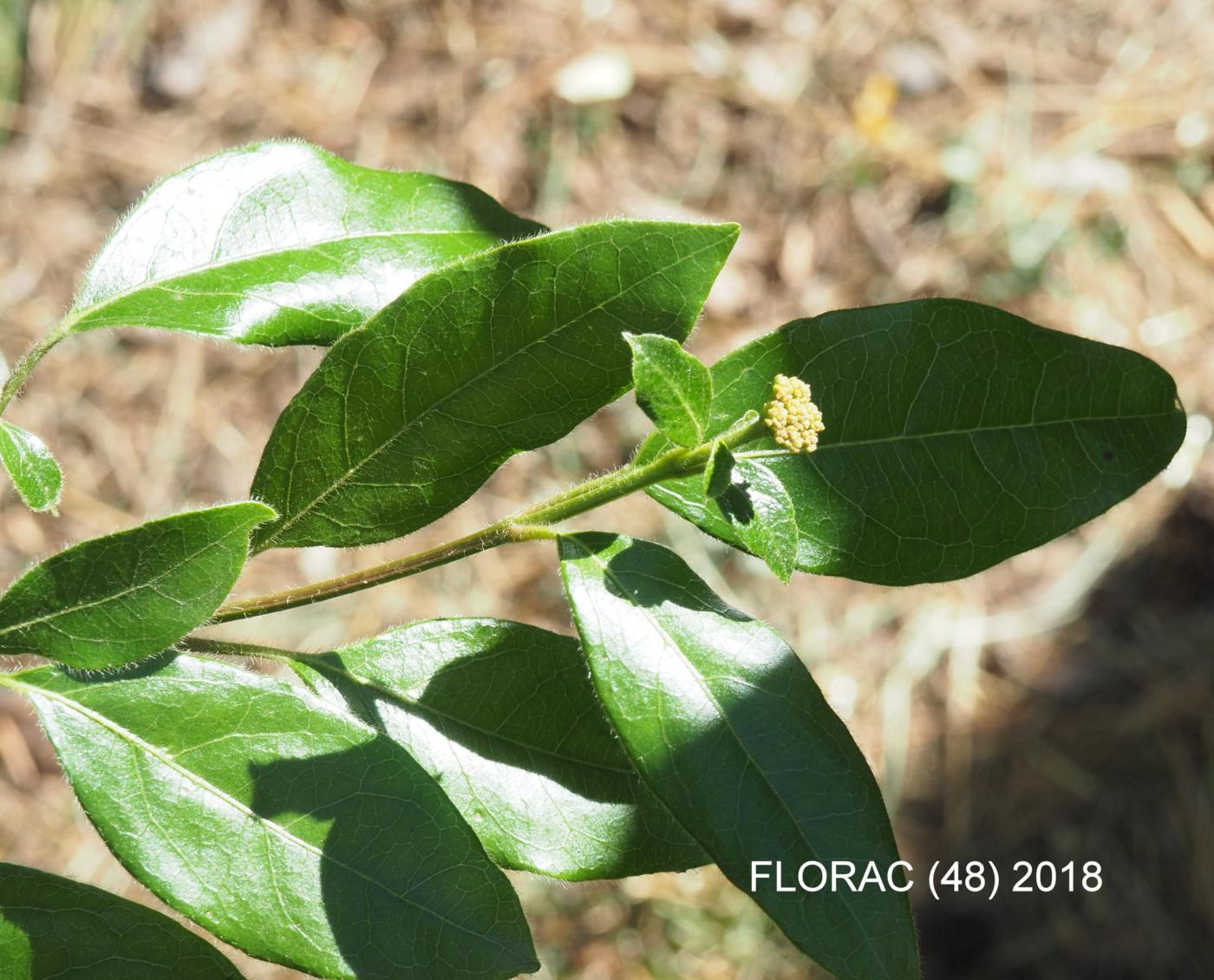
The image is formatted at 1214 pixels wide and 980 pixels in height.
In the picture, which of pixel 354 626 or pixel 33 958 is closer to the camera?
pixel 33 958

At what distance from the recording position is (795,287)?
366 centimetres

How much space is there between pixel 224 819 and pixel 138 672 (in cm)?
15

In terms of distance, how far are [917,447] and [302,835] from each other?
623 mm

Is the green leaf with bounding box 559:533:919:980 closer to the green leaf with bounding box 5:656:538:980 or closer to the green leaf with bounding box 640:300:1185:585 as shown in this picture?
the green leaf with bounding box 640:300:1185:585

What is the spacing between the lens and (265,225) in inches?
46.9

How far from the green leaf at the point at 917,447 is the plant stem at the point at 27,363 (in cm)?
57

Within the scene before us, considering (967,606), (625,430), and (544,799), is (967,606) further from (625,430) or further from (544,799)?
(544,799)

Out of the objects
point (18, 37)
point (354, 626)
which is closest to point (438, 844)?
point (354, 626)

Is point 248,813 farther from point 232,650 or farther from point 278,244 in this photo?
point 278,244

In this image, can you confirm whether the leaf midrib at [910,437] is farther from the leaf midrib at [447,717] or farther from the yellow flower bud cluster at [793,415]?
the leaf midrib at [447,717]

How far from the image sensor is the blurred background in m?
3.31

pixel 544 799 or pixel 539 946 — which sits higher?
pixel 544 799

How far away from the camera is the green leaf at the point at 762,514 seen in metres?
0.98

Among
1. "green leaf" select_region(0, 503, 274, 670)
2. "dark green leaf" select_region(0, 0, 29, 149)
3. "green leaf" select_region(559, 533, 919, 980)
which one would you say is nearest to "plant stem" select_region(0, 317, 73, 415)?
"green leaf" select_region(0, 503, 274, 670)
